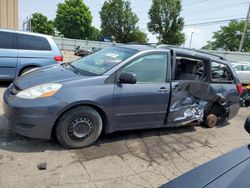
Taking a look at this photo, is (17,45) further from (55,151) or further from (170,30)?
(170,30)

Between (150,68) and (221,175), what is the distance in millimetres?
2846

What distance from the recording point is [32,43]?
746cm

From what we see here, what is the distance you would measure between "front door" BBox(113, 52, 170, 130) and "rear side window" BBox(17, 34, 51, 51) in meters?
4.32

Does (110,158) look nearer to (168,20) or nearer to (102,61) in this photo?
(102,61)

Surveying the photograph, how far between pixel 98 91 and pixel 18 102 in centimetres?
113

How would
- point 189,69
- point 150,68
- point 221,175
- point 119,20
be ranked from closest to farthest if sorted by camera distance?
point 221,175
point 150,68
point 189,69
point 119,20

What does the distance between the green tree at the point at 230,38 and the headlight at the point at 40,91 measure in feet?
191

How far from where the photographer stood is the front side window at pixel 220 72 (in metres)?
5.29

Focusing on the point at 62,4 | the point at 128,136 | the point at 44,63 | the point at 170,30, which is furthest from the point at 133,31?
the point at 128,136

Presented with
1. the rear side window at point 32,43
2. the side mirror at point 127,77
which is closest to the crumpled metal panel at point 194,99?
the side mirror at point 127,77

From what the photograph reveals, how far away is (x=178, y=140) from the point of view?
462 centimetres

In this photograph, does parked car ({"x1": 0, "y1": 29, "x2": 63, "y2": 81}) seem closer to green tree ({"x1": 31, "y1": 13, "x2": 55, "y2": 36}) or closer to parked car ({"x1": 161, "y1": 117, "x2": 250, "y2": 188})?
parked car ({"x1": 161, "y1": 117, "x2": 250, "y2": 188})

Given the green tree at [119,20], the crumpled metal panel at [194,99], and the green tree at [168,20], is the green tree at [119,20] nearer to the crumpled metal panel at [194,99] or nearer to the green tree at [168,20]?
the green tree at [168,20]

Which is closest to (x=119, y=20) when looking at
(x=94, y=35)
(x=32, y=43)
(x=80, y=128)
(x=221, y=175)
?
(x=94, y=35)
